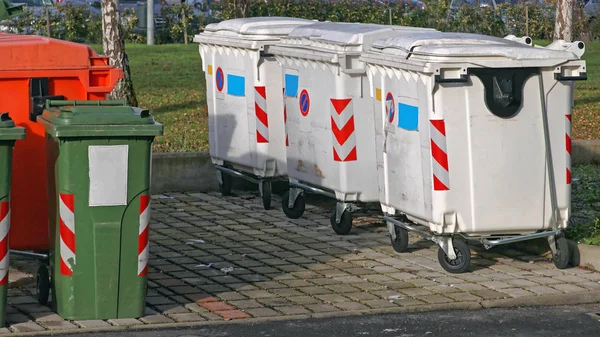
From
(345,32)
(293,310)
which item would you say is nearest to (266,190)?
(345,32)

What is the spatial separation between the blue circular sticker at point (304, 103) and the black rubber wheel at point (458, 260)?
7.34 feet

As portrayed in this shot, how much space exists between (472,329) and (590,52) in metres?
17.9

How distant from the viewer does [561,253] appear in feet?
28.4

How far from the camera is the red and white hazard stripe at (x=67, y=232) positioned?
7172 mm

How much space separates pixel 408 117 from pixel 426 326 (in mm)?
2007

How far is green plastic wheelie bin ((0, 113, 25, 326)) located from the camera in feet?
23.2

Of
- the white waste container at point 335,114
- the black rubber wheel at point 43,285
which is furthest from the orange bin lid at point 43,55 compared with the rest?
the white waste container at point 335,114

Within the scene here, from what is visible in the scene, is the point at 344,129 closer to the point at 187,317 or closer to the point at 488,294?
the point at 488,294

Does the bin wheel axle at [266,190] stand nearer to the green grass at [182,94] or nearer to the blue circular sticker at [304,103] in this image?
the blue circular sticker at [304,103]

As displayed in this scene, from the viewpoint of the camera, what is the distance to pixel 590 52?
24094 mm

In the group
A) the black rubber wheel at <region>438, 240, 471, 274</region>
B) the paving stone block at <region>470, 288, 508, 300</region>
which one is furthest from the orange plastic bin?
the paving stone block at <region>470, 288, 508, 300</region>

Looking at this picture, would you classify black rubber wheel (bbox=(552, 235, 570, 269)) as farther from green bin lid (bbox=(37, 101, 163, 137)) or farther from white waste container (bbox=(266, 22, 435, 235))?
green bin lid (bbox=(37, 101, 163, 137))

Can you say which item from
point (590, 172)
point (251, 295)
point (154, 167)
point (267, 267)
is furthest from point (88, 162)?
point (590, 172)

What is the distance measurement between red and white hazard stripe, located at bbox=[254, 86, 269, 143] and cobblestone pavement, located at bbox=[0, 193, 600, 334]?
943 mm
